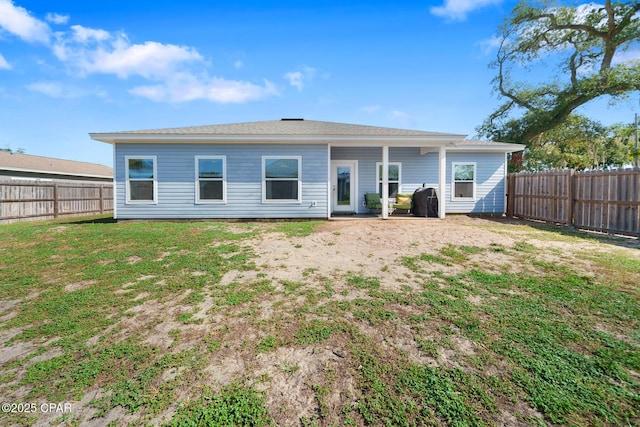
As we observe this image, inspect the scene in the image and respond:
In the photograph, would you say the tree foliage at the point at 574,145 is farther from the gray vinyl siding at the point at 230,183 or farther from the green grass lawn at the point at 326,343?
the green grass lawn at the point at 326,343

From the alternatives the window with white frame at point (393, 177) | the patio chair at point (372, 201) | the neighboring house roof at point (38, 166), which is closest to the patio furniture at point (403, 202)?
the patio chair at point (372, 201)

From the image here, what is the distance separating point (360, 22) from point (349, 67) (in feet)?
8.25

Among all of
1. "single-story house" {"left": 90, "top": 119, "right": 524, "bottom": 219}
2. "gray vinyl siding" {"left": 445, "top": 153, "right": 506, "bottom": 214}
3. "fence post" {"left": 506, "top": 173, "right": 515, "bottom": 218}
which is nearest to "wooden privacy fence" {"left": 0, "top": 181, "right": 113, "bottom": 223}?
"single-story house" {"left": 90, "top": 119, "right": 524, "bottom": 219}

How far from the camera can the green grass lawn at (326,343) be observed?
2068mm

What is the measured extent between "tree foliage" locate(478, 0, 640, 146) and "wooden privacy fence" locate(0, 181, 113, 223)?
87.1ft

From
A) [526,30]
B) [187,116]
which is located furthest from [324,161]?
[526,30]

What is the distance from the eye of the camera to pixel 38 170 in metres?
16.5

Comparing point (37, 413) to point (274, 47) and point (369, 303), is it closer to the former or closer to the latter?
point (369, 303)

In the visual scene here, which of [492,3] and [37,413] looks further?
[492,3]

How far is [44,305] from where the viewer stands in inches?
146

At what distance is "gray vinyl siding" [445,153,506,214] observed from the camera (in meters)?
12.2

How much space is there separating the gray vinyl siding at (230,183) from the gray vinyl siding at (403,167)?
2.30 meters

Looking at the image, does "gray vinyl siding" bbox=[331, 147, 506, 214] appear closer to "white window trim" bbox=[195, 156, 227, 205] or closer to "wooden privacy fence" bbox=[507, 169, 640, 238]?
"wooden privacy fence" bbox=[507, 169, 640, 238]

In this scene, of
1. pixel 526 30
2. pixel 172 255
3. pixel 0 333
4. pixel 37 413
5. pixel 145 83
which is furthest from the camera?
pixel 526 30
